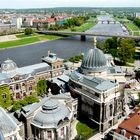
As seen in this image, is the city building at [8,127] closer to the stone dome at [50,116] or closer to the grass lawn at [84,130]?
the stone dome at [50,116]

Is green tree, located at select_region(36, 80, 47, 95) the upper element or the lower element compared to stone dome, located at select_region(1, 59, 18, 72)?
lower

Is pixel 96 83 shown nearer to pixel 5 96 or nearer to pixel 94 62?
pixel 94 62

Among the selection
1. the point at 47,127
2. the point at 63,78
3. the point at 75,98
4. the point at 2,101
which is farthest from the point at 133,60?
the point at 47,127

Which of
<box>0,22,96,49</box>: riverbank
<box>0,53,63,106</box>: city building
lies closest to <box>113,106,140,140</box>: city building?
<box>0,53,63,106</box>: city building

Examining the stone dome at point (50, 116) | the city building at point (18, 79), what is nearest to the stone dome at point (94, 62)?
the stone dome at point (50, 116)

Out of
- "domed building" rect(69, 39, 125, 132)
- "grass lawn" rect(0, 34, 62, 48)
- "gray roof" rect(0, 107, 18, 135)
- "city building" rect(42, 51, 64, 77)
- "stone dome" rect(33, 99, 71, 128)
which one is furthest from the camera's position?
"grass lawn" rect(0, 34, 62, 48)

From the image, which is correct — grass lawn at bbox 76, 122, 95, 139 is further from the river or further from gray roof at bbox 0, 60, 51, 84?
the river
